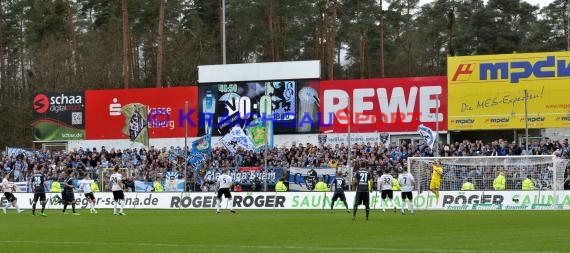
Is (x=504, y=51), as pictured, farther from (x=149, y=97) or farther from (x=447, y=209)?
(x=447, y=209)

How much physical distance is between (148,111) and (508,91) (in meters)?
23.0

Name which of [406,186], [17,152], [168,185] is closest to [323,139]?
[168,185]

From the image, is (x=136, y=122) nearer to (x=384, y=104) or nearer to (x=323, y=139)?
(x=323, y=139)

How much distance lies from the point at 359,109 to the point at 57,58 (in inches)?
1390

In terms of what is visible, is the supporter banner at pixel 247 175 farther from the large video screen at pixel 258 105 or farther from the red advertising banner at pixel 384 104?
the red advertising banner at pixel 384 104

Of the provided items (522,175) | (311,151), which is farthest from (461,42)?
(522,175)

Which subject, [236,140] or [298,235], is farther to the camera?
[236,140]

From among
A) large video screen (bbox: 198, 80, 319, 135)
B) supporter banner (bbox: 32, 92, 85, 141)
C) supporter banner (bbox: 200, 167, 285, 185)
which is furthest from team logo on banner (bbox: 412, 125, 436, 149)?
supporter banner (bbox: 32, 92, 85, 141)

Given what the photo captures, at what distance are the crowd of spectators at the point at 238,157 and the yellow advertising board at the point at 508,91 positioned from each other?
1851mm

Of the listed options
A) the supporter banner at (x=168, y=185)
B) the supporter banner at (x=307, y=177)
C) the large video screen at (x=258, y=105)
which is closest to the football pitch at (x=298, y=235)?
the supporter banner at (x=307, y=177)

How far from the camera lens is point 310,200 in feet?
154

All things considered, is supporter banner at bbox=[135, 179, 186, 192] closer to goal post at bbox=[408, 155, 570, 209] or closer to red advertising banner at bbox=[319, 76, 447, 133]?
red advertising banner at bbox=[319, 76, 447, 133]

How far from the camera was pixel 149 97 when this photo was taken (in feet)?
214

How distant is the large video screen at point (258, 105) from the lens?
60531 mm
